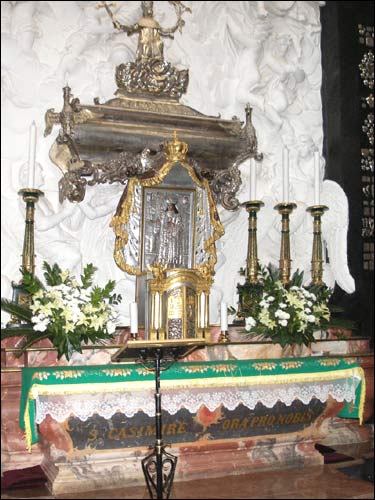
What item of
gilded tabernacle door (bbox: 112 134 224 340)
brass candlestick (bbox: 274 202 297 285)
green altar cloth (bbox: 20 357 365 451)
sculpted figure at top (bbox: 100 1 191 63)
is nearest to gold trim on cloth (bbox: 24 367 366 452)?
green altar cloth (bbox: 20 357 365 451)

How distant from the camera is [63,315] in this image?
183 inches

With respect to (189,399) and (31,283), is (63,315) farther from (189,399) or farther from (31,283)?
(189,399)

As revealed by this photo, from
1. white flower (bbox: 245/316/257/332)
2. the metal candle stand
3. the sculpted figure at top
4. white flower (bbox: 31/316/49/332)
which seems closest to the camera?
the metal candle stand

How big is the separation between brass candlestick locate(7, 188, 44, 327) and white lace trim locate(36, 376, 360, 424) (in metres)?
1.07

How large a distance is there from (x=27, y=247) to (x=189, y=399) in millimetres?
1945

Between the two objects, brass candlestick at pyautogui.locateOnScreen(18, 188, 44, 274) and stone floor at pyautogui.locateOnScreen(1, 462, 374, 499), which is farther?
brass candlestick at pyautogui.locateOnScreen(18, 188, 44, 274)

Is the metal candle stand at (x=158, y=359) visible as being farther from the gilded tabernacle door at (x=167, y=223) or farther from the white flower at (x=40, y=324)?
the gilded tabernacle door at (x=167, y=223)

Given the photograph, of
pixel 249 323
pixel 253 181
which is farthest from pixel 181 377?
pixel 253 181

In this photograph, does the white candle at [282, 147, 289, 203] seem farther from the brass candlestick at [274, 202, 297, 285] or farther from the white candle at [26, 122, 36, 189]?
the white candle at [26, 122, 36, 189]

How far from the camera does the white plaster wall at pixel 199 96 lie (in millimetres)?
5957

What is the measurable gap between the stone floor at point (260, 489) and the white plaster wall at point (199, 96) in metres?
2.04

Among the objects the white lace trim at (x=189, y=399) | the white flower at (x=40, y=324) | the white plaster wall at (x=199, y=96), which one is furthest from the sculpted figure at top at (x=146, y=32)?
the white lace trim at (x=189, y=399)

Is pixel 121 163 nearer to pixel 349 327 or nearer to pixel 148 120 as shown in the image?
pixel 148 120

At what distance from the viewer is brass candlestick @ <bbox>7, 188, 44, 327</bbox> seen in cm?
521
